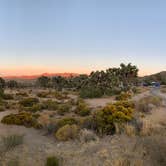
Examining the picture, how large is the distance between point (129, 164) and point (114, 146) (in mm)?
2092

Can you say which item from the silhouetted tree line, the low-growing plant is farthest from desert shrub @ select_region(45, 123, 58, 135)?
the silhouetted tree line

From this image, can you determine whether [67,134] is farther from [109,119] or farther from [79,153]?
[79,153]

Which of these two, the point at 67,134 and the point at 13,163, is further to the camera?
the point at 67,134

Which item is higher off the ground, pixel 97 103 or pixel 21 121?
pixel 21 121

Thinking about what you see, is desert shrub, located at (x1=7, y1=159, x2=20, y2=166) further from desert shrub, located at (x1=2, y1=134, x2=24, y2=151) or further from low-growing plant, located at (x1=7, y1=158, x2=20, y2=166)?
desert shrub, located at (x1=2, y1=134, x2=24, y2=151)

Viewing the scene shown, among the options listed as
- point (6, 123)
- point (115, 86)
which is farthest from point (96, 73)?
point (6, 123)

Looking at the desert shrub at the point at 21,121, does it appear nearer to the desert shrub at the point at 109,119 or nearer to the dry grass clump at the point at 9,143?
the desert shrub at the point at 109,119

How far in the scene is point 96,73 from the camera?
Answer: 59188mm

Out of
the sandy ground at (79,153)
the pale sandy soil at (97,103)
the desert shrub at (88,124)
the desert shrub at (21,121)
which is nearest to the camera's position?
the sandy ground at (79,153)

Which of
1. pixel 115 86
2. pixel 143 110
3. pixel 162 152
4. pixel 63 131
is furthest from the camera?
pixel 115 86

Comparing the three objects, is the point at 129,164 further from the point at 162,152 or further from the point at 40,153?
the point at 40,153

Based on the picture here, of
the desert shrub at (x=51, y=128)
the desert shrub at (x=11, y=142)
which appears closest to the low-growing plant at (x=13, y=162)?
the desert shrub at (x=11, y=142)

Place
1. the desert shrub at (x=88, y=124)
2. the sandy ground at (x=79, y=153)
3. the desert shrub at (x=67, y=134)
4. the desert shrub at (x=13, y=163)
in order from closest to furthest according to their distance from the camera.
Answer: the desert shrub at (x=13, y=163) < the sandy ground at (x=79, y=153) < the desert shrub at (x=67, y=134) < the desert shrub at (x=88, y=124)

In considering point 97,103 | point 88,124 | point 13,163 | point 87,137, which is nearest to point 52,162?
point 13,163
